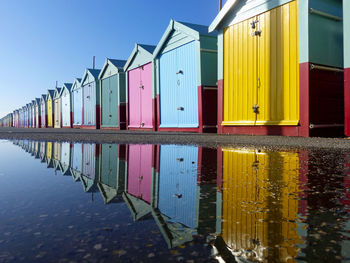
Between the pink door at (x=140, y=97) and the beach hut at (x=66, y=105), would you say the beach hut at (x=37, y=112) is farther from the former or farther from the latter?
the pink door at (x=140, y=97)

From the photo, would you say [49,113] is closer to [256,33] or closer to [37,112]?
[37,112]

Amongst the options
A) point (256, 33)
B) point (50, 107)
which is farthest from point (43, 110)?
point (256, 33)

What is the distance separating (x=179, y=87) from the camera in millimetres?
11242

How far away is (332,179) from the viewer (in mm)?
1540

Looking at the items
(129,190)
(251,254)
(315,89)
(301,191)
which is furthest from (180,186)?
(315,89)

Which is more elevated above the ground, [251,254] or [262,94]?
[262,94]

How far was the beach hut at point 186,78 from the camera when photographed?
392 inches

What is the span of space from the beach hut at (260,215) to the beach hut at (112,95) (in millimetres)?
15604

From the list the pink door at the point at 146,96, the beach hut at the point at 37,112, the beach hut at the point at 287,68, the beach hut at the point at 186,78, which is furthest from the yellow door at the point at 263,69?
the beach hut at the point at 37,112

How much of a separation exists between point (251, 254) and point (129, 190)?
2.53 ft

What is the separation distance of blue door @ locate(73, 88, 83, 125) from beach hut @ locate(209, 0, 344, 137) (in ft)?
57.3

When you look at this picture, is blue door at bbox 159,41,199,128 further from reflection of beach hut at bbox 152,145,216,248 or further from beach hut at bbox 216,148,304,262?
beach hut at bbox 216,148,304,262

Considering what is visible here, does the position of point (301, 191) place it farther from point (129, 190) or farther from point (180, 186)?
point (129, 190)

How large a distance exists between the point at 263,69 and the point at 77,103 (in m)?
19.6
